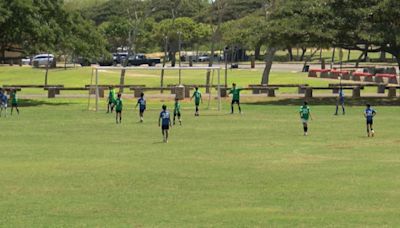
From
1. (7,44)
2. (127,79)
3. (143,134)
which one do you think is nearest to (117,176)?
(143,134)

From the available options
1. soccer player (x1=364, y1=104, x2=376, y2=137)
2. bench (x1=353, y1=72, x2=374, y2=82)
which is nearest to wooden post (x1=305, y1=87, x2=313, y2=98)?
bench (x1=353, y1=72, x2=374, y2=82)

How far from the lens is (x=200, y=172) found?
944 inches

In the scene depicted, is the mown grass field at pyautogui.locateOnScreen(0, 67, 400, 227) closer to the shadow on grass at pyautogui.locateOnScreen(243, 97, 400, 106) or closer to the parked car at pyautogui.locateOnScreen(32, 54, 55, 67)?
the shadow on grass at pyautogui.locateOnScreen(243, 97, 400, 106)

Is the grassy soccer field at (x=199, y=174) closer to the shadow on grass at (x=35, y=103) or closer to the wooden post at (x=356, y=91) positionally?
the shadow on grass at (x=35, y=103)

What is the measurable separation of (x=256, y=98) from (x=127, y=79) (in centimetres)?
3010

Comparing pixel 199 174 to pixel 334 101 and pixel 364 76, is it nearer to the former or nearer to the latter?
pixel 334 101

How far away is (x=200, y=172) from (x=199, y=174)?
41cm

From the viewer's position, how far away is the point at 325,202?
1880 centimetres


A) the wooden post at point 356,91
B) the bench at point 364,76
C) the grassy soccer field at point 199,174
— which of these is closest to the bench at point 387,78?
the bench at point 364,76

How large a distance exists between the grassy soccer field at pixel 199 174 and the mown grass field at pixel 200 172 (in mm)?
32

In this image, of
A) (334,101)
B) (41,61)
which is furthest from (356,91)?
(41,61)

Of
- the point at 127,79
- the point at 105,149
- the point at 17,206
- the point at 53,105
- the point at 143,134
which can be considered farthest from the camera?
the point at 127,79

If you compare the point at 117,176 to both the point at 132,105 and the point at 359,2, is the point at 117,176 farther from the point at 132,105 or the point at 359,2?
the point at 359,2

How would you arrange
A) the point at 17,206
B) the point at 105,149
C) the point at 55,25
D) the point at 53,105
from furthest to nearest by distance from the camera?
the point at 55,25
the point at 53,105
the point at 105,149
the point at 17,206
